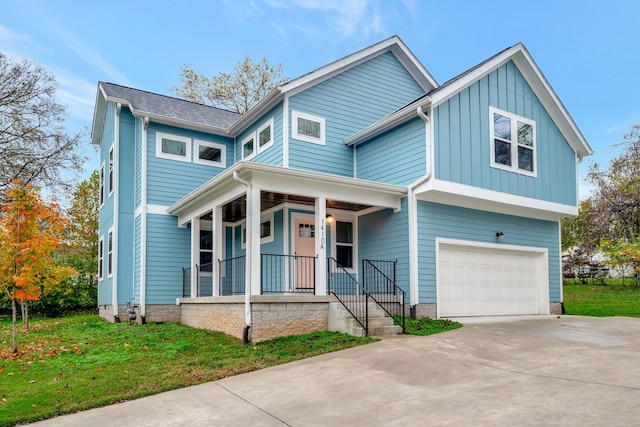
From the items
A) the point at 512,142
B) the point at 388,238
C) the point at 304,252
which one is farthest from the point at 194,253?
the point at 512,142

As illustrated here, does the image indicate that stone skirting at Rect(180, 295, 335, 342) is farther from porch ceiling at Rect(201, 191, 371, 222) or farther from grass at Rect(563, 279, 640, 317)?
grass at Rect(563, 279, 640, 317)

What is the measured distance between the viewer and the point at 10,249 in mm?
9008

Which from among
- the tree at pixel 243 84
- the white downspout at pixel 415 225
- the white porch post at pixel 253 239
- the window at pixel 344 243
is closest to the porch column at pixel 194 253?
the window at pixel 344 243

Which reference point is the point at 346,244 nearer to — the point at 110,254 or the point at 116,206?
the point at 116,206

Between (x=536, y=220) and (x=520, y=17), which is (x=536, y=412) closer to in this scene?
(x=536, y=220)

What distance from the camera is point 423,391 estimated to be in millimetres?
5883

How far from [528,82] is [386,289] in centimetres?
694

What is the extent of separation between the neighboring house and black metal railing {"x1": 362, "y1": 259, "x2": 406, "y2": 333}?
7 cm

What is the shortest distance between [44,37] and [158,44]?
5.61 meters

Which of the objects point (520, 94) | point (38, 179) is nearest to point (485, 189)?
point (520, 94)

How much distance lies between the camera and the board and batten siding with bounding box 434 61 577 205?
11516 millimetres

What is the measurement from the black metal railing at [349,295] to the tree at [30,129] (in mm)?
15244

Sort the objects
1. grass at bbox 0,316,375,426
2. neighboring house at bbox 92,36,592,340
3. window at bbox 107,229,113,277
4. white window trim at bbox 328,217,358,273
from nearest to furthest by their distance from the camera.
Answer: grass at bbox 0,316,375,426 → neighboring house at bbox 92,36,592,340 → white window trim at bbox 328,217,358,273 → window at bbox 107,229,113,277

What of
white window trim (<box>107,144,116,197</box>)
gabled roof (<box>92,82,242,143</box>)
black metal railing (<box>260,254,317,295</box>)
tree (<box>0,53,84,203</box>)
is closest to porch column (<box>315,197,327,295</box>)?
black metal railing (<box>260,254,317,295</box>)
